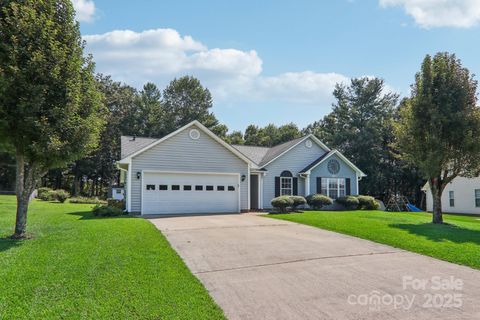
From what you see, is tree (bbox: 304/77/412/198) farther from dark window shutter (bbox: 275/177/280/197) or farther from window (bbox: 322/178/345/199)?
dark window shutter (bbox: 275/177/280/197)

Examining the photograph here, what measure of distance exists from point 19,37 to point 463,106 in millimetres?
15991

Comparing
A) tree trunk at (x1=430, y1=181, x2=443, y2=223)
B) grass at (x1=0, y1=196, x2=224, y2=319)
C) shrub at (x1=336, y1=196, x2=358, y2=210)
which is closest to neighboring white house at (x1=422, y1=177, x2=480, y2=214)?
shrub at (x1=336, y1=196, x2=358, y2=210)

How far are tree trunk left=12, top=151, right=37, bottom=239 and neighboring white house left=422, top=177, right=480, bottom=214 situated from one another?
94.1 ft

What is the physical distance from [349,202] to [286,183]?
13.8 feet

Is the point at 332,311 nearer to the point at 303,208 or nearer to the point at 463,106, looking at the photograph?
the point at 463,106

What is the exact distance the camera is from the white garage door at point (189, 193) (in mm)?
18312

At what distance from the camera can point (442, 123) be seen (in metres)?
14.6

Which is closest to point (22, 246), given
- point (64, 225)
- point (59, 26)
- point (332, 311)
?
point (64, 225)

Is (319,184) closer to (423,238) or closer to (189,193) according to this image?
(189,193)

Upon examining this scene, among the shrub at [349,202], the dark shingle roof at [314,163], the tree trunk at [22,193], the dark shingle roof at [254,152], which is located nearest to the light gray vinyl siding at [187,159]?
the dark shingle roof at [254,152]

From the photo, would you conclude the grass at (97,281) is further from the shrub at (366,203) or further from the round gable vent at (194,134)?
the shrub at (366,203)

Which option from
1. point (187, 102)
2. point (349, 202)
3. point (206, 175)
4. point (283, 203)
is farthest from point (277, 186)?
point (187, 102)

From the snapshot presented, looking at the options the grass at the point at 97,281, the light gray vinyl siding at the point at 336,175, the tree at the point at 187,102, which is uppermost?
the tree at the point at 187,102

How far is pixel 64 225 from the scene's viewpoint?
12297mm
